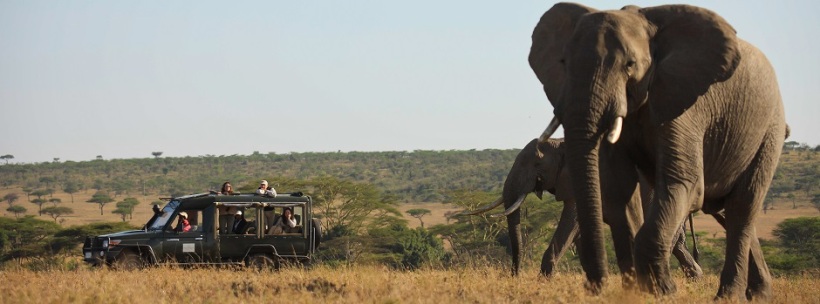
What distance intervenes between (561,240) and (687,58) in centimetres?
746

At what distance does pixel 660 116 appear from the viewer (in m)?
9.95

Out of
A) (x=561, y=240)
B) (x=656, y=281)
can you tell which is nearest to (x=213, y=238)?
(x=561, y=240)

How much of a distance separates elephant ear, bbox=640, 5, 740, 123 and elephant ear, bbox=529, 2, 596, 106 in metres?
0.80

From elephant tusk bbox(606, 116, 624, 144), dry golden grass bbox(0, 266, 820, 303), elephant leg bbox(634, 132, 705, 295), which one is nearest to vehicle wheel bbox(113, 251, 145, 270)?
dry golden grass bbox(0, 266, 820, 303)

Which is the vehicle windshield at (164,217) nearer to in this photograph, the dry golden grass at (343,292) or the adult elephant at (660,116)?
the dry golden grass at (343,292)

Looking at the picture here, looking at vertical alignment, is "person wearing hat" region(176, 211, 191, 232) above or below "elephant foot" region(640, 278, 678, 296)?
above

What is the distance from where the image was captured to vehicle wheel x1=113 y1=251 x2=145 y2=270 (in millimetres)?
18483

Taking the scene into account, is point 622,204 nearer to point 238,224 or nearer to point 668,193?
point 668,193

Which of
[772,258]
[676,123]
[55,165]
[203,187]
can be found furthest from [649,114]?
[55,165]

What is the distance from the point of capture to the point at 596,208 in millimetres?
9789

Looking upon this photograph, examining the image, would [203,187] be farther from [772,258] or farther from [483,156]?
[772,258]

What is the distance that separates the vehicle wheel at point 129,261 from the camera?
60.6ft

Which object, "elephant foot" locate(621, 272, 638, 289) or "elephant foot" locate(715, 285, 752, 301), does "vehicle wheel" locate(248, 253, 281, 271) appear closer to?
"elephant foot" locate(715, 285, 752, 301)

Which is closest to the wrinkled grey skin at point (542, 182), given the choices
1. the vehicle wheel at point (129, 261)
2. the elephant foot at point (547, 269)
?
the elephant foot at point (547, 269)
